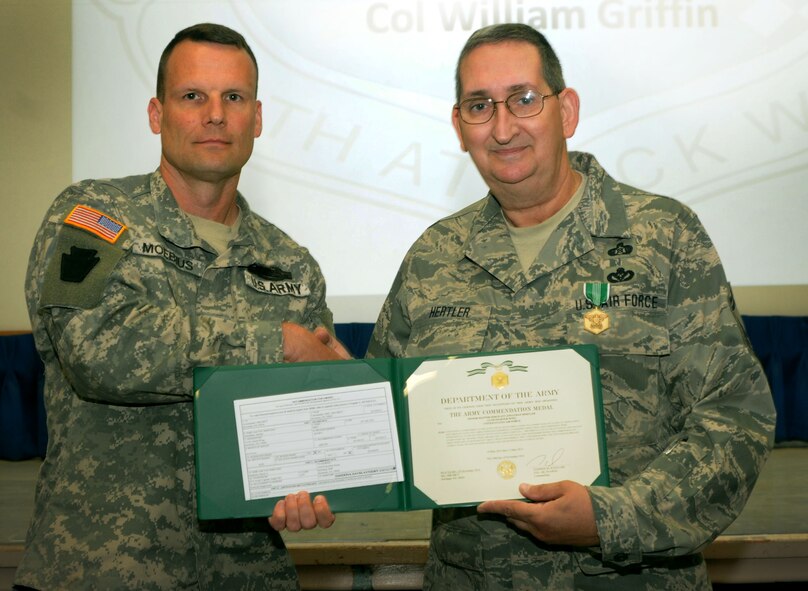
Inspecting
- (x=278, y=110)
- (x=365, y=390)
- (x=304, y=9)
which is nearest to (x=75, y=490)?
(x=365, y=390)

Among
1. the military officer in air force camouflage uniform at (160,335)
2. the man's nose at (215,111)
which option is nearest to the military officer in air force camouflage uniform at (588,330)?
the military officer in air force camouflage uniform at (160,335)

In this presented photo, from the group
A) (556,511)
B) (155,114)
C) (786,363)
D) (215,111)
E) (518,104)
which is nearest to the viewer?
(556,511)

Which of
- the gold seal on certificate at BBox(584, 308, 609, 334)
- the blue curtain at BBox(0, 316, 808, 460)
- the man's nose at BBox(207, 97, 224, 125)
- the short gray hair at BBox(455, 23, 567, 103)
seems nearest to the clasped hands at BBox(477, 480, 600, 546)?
the gold seal on certificate at BBox(584, 308, 609, 334)

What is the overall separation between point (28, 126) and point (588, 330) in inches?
163

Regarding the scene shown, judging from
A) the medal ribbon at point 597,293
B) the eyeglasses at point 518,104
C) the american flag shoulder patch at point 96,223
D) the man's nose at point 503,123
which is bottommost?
the medal ribbon at point 597,293

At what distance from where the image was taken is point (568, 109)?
2059mm

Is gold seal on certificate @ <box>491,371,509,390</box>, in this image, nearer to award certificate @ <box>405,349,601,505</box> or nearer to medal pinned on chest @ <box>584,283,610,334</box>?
award certificate @ <box>405,349,601,505</box>

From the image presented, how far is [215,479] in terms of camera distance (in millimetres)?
1729

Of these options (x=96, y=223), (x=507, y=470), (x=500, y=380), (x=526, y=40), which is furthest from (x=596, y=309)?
(x=96, y=223)

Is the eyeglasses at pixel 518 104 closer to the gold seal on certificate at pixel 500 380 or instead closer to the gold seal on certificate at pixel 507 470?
the gold seal on certificate at pixel 500 380

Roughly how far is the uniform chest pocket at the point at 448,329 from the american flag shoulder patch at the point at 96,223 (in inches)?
29.2

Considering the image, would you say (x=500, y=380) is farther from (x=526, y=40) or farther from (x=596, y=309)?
(x=526, y=40)

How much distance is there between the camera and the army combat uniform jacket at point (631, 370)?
1690mm

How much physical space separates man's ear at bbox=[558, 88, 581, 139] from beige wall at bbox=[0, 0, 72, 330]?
11.8 ft
